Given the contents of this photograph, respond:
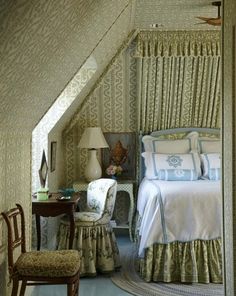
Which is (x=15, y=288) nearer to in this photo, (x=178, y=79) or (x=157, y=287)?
(x=157, y=287)

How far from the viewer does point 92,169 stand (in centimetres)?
593

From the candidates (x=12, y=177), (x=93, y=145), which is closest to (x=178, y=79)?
(x=93, y=145)

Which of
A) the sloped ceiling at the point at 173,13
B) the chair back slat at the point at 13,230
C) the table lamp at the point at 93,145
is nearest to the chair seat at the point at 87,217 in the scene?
the chair back slat at the point at 13,230

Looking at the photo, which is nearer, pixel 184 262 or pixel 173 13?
pixel 184 262

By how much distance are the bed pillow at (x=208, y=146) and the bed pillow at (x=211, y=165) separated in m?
0.12

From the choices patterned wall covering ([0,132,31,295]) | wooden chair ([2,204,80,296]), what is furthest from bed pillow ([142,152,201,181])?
wooden chair ([2,204,80,296])

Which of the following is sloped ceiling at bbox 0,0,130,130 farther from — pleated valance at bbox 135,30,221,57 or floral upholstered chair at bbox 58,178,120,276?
pleated valance at bbox 135,30,221,57

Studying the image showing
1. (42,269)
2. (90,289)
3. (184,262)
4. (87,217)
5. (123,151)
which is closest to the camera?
(42,269)

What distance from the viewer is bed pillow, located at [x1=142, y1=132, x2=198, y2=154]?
5.88 meters

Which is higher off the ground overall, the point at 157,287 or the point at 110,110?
the point at 110,110

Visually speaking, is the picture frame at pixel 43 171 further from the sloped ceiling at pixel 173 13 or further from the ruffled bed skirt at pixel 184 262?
the sloped ceiling at pixel 173 13

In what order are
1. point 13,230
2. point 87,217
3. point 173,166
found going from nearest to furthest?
point 13,230
point 87,217
point 173,166

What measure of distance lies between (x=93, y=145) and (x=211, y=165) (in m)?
1.57

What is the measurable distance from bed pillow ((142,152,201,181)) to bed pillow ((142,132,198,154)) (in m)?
0.13
